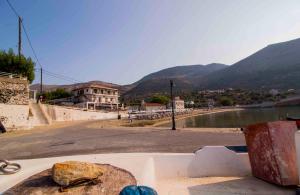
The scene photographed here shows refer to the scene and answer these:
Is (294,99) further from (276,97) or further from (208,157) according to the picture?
(208,157)

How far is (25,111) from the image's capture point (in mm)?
29531

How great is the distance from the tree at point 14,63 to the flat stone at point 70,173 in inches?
1616

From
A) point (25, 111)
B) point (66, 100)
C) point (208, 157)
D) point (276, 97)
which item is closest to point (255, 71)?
point (276, 97)

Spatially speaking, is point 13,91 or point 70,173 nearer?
point 70,173

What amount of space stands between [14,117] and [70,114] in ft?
64.0

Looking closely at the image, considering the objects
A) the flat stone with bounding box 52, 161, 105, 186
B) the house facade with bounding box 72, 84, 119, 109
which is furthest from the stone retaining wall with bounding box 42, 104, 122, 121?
the flat stone with bounding box 52, 161, 105, 186

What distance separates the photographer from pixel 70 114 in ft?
155

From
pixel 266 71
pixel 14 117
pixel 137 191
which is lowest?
pixel 137 191

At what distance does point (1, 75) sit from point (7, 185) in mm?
31679

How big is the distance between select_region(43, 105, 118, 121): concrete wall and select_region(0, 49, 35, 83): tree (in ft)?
24.9

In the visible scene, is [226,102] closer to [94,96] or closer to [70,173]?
[94,96]

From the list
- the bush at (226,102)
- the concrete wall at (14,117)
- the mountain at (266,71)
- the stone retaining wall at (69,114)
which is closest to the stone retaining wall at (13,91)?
the concrete wall at (14,117)

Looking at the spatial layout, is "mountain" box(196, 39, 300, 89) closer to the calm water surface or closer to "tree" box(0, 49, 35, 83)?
the calm water surface

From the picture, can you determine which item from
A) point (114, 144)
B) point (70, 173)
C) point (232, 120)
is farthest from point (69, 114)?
point (70, 173)
